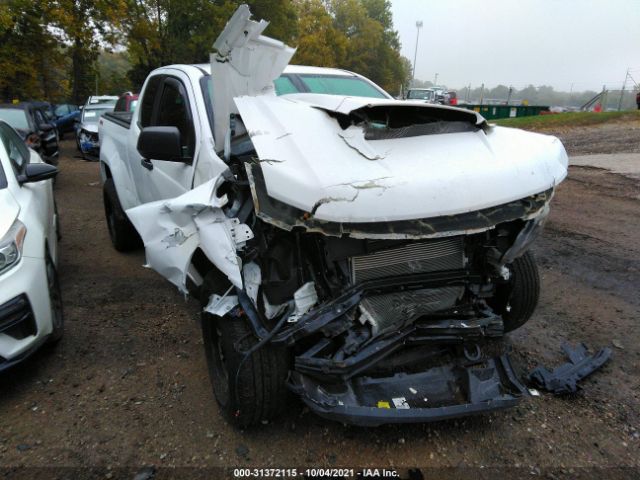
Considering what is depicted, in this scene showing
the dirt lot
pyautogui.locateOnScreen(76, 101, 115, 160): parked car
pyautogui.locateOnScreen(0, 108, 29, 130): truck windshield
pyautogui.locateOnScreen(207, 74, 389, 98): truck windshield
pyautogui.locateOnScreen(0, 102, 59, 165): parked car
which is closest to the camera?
the dirt lot

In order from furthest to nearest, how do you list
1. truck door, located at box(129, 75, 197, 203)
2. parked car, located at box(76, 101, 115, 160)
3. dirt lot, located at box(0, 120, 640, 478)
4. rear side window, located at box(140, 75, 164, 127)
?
1. parked car, located at box(76, 101, 115, 160)
2. rear side window, located at box(140, 75, 164, 127)
3. truck door, located at box(129, 75, 197, 203)
4. dirt lot, located at box(0, 120, 640, 478)

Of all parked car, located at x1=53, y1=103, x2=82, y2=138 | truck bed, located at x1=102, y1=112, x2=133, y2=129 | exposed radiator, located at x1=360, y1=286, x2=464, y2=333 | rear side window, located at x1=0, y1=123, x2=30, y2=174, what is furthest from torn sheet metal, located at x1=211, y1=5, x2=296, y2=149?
parked car, located at x1=53, y1=103, x2=82, y2=138

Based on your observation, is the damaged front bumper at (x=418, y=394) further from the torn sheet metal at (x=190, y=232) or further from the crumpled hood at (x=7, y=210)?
the crumpled hood at (x=7, y=210)

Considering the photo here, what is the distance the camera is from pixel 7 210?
10.0ft

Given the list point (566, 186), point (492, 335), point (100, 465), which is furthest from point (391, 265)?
point (566, 186)

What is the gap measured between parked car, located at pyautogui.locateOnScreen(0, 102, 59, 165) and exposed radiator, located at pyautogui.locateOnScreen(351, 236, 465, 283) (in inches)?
335

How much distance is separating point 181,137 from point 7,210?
1198 millimetres

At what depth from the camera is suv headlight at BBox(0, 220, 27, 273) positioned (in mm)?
2760

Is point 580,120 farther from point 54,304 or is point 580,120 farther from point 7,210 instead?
point 7,210

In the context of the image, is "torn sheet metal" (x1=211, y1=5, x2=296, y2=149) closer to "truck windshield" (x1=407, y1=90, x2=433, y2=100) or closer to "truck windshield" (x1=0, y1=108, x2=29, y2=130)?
"truck windshield" (x1=0, y1=108, x2=29, y2=130)

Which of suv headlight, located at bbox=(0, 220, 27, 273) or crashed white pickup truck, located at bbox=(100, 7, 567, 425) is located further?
suv headlight, located at bbox=(0, 220, 27, 273)

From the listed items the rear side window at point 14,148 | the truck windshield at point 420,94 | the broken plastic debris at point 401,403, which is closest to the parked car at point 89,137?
the rear side window at point 14,148

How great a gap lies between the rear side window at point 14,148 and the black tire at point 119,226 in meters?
0.82

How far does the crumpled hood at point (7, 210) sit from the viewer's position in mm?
2883
